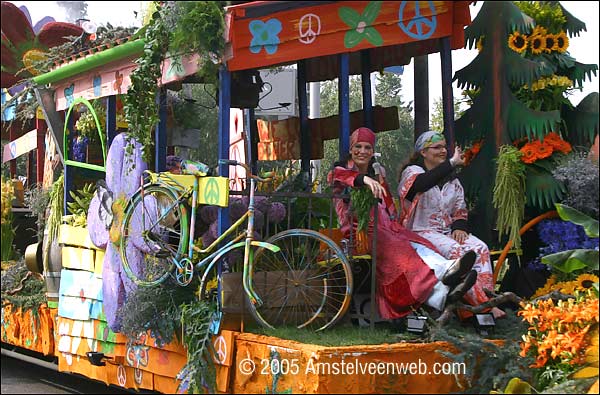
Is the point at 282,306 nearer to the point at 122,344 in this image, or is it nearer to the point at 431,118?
the point at 122,344

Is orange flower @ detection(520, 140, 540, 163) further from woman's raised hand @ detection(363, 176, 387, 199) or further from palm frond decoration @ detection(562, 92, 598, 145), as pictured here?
woman's raised hand @ detection(363, 176, 387, 199)

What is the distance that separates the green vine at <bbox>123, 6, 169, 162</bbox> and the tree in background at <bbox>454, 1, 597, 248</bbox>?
2.39m

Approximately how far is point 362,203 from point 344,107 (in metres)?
1.02

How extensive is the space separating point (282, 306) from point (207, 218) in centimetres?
88

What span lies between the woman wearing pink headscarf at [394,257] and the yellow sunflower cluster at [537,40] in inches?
53.3

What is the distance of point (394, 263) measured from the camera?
7203mm

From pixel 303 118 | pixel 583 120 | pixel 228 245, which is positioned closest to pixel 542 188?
pixel 583 120

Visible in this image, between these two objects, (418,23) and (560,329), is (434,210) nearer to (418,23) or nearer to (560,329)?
(418,23)

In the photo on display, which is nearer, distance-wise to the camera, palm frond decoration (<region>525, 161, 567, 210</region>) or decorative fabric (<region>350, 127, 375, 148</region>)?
decorative fabric (<region>350, 127, 375, 148</region>)

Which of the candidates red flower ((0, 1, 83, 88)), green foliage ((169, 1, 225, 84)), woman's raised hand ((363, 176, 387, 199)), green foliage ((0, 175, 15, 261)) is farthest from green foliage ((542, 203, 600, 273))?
red flower ((0, 1, 83, 88))

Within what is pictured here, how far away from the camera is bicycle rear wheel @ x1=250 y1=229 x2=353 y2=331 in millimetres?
7078

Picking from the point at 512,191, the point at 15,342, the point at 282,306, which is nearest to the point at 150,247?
the point at 282,306

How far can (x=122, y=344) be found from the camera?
8.30 meters

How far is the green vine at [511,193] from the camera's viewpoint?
771 centimetres
